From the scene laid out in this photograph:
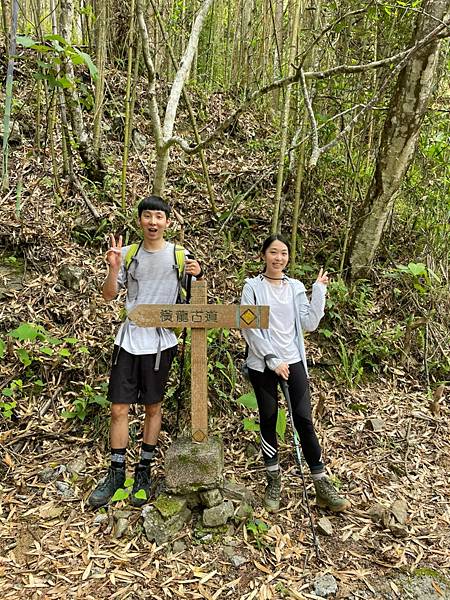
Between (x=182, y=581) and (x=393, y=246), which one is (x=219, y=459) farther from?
(x=393, y=246)

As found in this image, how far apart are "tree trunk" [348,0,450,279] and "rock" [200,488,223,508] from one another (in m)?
3.08

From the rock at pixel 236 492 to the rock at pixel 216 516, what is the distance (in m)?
0.13

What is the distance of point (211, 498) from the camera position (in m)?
2.93

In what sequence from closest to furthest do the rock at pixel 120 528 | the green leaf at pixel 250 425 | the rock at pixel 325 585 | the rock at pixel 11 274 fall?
the rock at pixel 325 585 < the rock at pixel 120 528 < the green leaf at pixel 250 425 < the rock at pixel 11 274

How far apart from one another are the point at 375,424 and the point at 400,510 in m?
0.93

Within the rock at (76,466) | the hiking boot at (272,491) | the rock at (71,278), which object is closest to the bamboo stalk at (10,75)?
the rock at (71,278)

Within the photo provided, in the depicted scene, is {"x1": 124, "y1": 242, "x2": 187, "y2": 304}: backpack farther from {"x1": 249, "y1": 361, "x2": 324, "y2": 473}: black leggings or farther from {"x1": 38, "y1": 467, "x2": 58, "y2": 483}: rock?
{"x1": 38, "y1": 467, "x2": 58, "y2": 483}: rock

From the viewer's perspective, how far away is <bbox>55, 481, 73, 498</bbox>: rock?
3.17 m

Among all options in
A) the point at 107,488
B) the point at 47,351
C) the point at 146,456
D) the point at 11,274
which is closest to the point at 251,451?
the point at 146,456

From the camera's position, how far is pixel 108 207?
5.19 m

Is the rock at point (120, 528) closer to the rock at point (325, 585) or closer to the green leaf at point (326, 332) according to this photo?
the rock at point (325, 585)

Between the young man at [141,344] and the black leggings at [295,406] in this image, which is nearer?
the young man at [141,344]

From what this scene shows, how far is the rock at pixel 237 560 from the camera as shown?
2746 mm

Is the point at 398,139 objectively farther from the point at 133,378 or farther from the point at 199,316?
the point at 133,378
